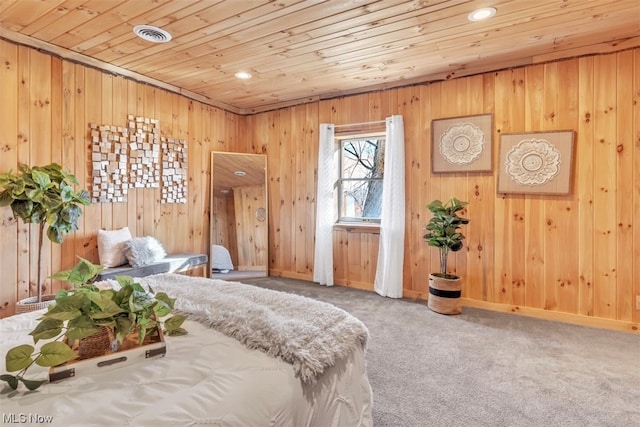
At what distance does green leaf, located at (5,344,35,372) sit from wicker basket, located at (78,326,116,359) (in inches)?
4.5

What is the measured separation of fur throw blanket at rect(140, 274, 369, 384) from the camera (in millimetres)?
1087

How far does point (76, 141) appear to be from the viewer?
3156 mm

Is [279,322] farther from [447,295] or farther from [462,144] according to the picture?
[462,144]

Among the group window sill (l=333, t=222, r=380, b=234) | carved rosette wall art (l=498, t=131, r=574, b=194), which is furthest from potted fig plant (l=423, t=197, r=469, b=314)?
window sill (l=333, t=222, r=380, b=234)

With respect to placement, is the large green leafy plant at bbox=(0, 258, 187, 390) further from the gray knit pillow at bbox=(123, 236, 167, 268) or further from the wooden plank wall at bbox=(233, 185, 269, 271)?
the wooden plank wall at bbox=(233, 185, 269, 271)

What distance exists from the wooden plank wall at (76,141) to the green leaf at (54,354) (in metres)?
2.61

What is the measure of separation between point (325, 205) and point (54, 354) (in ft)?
11.0

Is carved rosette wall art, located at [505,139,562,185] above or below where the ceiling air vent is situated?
below

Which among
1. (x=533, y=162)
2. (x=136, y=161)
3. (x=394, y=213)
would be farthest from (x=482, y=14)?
(x=136, y=161)

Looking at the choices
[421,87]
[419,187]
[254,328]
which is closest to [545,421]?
[254,328]

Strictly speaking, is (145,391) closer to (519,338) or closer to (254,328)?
(254,328)

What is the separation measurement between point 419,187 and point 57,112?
3.54m

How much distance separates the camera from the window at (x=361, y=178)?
4.04 meters

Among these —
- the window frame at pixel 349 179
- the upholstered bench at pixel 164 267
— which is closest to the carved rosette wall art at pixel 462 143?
the window frame at pixel 349 179
